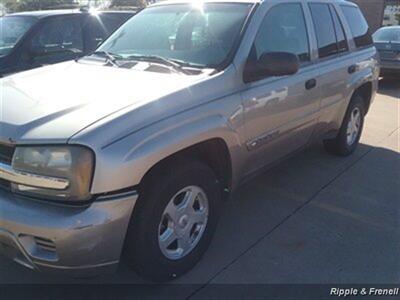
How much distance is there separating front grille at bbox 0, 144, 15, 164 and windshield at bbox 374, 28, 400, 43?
11.5 meters

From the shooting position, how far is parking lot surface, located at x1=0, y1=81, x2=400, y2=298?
315 centimetres

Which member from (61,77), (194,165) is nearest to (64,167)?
(194,165)

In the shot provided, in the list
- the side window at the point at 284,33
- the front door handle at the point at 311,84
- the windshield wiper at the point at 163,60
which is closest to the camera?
the windshield wiper at the point at 163,60

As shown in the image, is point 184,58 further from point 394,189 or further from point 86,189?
point 394,189

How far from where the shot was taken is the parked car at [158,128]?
2.39 metres

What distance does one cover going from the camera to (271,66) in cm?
324

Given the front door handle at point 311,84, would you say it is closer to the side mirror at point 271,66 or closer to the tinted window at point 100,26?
the side mirror at point 271,66

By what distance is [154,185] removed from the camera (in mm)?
2688

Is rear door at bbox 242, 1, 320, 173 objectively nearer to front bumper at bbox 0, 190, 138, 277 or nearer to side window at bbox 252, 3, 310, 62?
side window at bbox 252, 3, 310, 62

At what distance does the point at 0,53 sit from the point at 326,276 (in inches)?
199

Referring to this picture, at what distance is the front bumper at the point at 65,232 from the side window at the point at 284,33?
1.69 m

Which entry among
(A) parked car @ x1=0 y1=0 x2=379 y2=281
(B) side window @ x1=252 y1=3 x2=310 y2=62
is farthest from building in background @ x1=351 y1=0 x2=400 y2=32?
(B) side window @ x1=252 y1=3 x2=310 y2=62

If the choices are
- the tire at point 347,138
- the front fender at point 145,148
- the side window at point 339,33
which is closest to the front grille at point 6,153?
the front fender at point 145,148

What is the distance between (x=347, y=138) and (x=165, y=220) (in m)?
3.33
